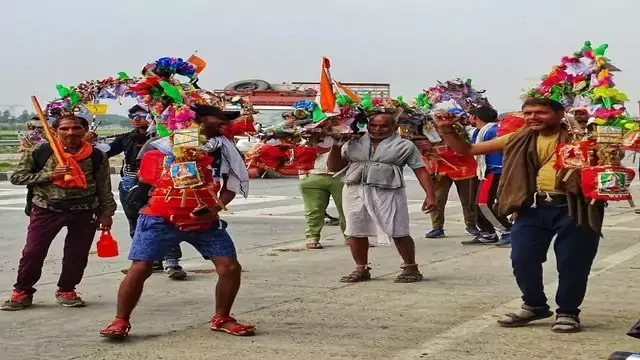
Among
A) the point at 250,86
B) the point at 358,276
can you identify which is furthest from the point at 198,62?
the point at 250,86

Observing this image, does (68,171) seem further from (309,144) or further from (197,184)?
(309,144)

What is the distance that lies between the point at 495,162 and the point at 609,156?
5.06 metres

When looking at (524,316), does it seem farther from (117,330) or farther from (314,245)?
(314,245)

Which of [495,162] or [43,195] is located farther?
[495,162]

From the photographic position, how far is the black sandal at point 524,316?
287 inches

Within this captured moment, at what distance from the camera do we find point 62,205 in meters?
8.12

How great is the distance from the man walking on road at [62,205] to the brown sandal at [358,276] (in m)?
2.33

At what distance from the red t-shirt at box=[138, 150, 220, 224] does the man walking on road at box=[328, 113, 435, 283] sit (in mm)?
2412

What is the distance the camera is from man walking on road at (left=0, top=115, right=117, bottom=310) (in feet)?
26.6

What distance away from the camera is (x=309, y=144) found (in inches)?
355

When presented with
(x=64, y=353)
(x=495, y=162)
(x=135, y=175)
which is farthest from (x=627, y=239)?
(x=64, y=353)

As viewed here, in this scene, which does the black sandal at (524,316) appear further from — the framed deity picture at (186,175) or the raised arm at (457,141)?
the framed deity picture at (186,175)

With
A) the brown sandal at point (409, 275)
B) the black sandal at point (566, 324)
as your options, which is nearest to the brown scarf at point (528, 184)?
the black sandal at point (566, 324)

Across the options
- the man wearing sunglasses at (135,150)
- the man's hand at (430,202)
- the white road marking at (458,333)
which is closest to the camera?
the white road marking at (458,333)
